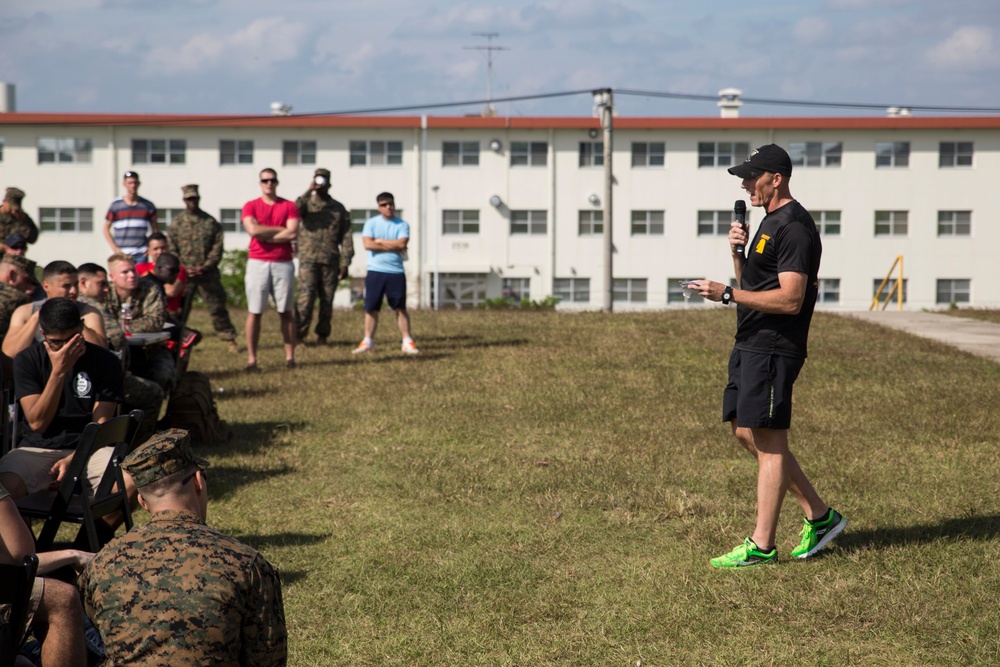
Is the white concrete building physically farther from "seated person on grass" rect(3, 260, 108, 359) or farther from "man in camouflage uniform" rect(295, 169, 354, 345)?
"seated person on grass" rect(3, 260, 108, 359)

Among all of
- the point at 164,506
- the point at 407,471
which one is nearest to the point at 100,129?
the point at 407,471

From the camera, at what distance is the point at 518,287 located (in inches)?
2276

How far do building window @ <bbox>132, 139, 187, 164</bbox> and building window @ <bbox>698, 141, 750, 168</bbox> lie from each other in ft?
88.7

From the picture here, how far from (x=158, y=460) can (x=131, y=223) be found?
10.1 metres

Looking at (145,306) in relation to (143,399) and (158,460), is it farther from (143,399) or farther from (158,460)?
(158,460)

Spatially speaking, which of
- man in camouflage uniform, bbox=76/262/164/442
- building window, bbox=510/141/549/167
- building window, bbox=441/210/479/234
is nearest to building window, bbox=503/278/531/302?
building window, bbox=441/210/479/234

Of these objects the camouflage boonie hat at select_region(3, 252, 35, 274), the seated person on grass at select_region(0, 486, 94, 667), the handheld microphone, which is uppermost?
the handheld microphone

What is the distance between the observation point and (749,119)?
5619 centimetres

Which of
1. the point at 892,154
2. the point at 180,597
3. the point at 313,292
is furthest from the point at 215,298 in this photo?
the point at 892,154

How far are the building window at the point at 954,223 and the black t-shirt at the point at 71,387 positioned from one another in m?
57.6

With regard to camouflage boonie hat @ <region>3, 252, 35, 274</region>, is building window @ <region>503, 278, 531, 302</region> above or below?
below

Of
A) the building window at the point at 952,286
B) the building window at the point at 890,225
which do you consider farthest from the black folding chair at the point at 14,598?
the building window at the point at 952,286

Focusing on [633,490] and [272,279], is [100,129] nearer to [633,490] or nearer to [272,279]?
[272,279]

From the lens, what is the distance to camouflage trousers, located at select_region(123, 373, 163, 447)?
752 centimetres
